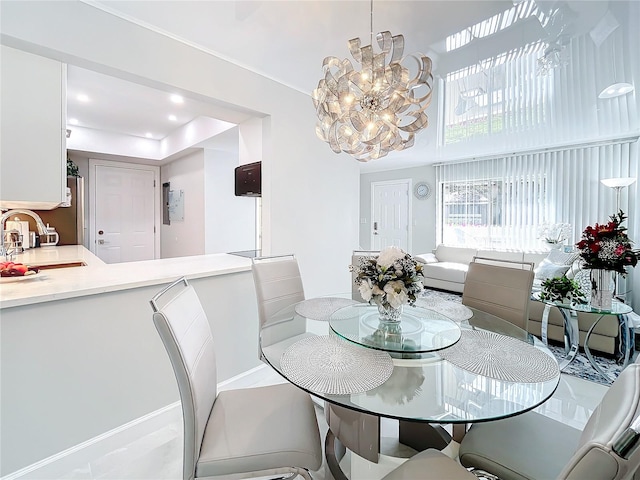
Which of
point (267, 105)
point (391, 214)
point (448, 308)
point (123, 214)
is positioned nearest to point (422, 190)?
point (391, 214)

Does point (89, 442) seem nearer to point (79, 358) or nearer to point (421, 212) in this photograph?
point (79, 358)

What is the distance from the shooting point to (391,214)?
7.09 m

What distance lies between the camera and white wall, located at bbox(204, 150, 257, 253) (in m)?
4.56

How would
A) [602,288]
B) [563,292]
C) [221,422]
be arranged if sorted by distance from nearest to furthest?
1. [221,422]
2. [602,288]
3. [563,292]

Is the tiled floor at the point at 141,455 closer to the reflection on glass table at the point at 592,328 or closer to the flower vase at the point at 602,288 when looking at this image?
the reflection on glass table at the point at 592,328

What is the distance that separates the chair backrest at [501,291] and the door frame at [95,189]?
5581 mm

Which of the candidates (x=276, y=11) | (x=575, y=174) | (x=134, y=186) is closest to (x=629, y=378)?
(x=276, y=11)

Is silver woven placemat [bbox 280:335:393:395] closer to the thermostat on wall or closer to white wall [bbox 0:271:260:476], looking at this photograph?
white wall [bbox 0:271:260:476]

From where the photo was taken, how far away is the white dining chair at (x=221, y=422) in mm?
1014

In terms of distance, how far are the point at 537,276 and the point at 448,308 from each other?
2.86 meters

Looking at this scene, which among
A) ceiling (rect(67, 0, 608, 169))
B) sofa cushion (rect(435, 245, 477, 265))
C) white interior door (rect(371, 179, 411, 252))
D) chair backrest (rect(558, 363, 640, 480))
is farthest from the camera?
white interior door (rect(371, 179, 411, 252))

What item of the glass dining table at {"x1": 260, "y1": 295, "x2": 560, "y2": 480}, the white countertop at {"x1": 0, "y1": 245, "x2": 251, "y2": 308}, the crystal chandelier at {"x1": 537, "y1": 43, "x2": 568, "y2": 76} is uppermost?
the crystal chandelier at {"x1": 537, "y1": 43, "x2": 568, "y2": 76}

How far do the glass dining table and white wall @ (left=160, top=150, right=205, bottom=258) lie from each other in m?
3.35

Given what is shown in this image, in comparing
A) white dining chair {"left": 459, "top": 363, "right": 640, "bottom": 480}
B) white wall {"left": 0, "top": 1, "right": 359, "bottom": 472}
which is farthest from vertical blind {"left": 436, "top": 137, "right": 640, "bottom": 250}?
white dining chair {"left": 459, "top": 363, "right": 640, "bottom": 480}
